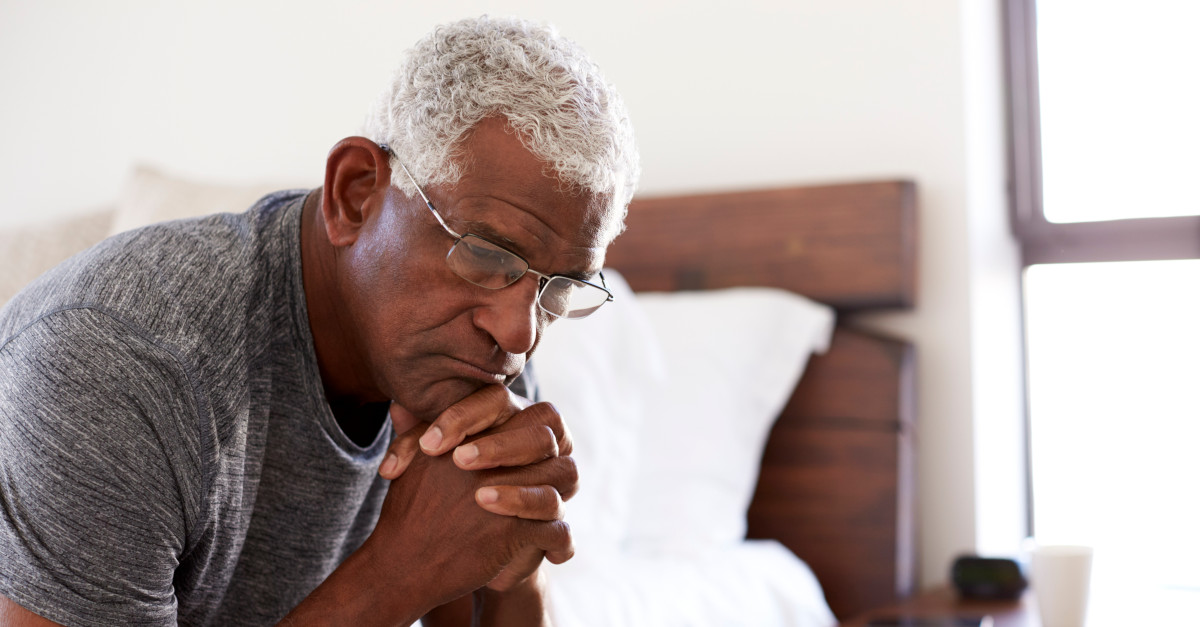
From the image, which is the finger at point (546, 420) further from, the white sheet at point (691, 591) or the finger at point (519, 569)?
the white sheet at point (691, 591)

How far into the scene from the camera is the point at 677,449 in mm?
1839

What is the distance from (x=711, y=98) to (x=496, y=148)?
4.39 ft

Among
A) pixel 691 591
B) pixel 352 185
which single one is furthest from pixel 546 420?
pixel 691 591

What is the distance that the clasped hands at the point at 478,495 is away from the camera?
3.08 ft

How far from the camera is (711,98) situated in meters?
2.17

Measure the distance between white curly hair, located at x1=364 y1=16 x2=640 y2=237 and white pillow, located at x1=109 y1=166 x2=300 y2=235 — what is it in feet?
3.08

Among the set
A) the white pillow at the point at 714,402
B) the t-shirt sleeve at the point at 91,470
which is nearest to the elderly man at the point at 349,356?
the t-shirt sleeve at the point at 91,470

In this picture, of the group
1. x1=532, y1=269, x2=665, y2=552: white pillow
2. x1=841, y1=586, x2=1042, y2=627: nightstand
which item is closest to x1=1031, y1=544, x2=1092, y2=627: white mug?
x1=841, y1=586, x2=1042, y2=627: nightstand

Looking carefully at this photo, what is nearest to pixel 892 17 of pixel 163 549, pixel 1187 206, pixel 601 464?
pixel 1187 206

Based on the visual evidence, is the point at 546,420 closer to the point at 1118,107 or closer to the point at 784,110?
the point at 784,110

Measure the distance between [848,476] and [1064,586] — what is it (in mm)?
496

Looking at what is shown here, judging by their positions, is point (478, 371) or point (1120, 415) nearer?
point (478, 371)

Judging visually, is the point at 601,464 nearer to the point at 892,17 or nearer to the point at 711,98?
the point at 711,98

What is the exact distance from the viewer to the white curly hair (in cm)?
91
